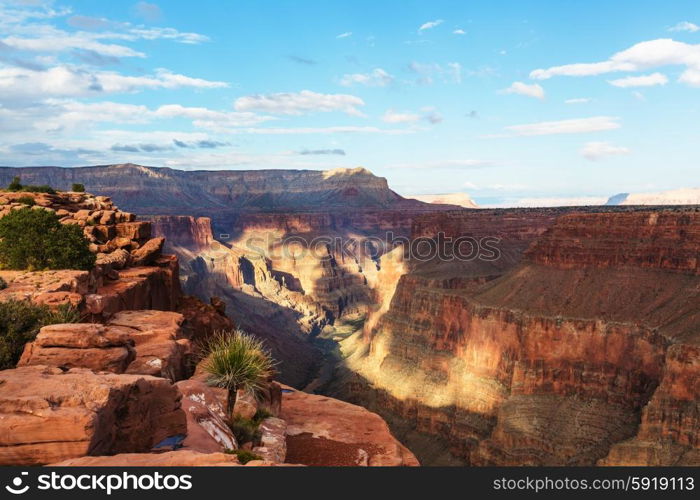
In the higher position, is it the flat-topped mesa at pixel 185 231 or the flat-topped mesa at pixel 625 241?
the flat-topped mesa at pixel 625 241

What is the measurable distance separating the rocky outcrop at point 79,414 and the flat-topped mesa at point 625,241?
217 ft

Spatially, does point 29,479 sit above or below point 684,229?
below

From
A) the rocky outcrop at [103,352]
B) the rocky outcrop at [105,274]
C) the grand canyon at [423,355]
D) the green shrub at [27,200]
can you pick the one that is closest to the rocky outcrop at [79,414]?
the grand canyon at [423,355]

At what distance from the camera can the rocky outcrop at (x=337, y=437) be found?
639 inches

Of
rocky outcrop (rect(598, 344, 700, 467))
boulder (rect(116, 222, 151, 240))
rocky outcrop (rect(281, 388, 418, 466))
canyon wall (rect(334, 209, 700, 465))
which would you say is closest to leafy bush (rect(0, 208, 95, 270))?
boulder (rect(116, 222, 151, 240))

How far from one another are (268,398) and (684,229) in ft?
211

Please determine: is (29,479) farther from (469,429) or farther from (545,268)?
(545,268)

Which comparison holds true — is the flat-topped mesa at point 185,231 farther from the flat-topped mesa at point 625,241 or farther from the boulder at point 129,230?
the boulder at point 129,230

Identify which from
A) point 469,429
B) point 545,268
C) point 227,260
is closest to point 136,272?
point 469,429

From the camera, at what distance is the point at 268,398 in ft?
62.0

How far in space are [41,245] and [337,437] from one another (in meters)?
18.9

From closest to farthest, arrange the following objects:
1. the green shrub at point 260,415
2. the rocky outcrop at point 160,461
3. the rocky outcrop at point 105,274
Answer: the rocky outcrop at point 160,461, the green shrub at point 260,415, the rocky outcrop at point 105,274

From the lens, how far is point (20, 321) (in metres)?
18.0

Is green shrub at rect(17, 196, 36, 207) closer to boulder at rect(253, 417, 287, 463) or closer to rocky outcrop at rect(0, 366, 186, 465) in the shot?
rocky outcrop at rect(0, 366, 186, 465)
